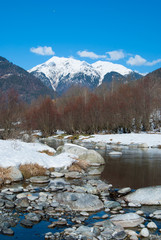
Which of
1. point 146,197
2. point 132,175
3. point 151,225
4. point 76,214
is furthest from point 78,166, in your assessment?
point 151,225

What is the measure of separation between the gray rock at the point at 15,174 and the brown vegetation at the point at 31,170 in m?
0.79

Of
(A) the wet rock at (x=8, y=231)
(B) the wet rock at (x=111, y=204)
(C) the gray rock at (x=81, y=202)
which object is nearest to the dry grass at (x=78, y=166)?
(C) the gray rock at (x=81, y=202)

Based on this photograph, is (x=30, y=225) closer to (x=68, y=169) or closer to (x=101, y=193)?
(x=101, y=193)

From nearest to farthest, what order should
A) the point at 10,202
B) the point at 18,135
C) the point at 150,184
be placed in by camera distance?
1. the point at 10,202
2. the point at 150,184
3. the point at 18,135

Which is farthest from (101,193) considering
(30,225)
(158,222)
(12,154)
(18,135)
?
(18,135)

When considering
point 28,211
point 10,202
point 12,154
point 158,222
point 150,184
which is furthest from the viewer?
point 12,154

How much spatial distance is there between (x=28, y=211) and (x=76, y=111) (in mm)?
51908

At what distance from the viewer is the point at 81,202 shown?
941 cm

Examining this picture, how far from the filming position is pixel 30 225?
757 centimetres

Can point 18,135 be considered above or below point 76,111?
below

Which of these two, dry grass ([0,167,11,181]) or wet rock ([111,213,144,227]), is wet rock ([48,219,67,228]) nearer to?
wet rock ([111,213,144,227])

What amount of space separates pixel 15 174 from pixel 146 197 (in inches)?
290

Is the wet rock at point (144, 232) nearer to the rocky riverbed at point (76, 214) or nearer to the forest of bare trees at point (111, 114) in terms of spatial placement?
the rocky riverbed at point (76, 214)

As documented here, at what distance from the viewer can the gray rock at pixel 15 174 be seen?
43.6 ft
